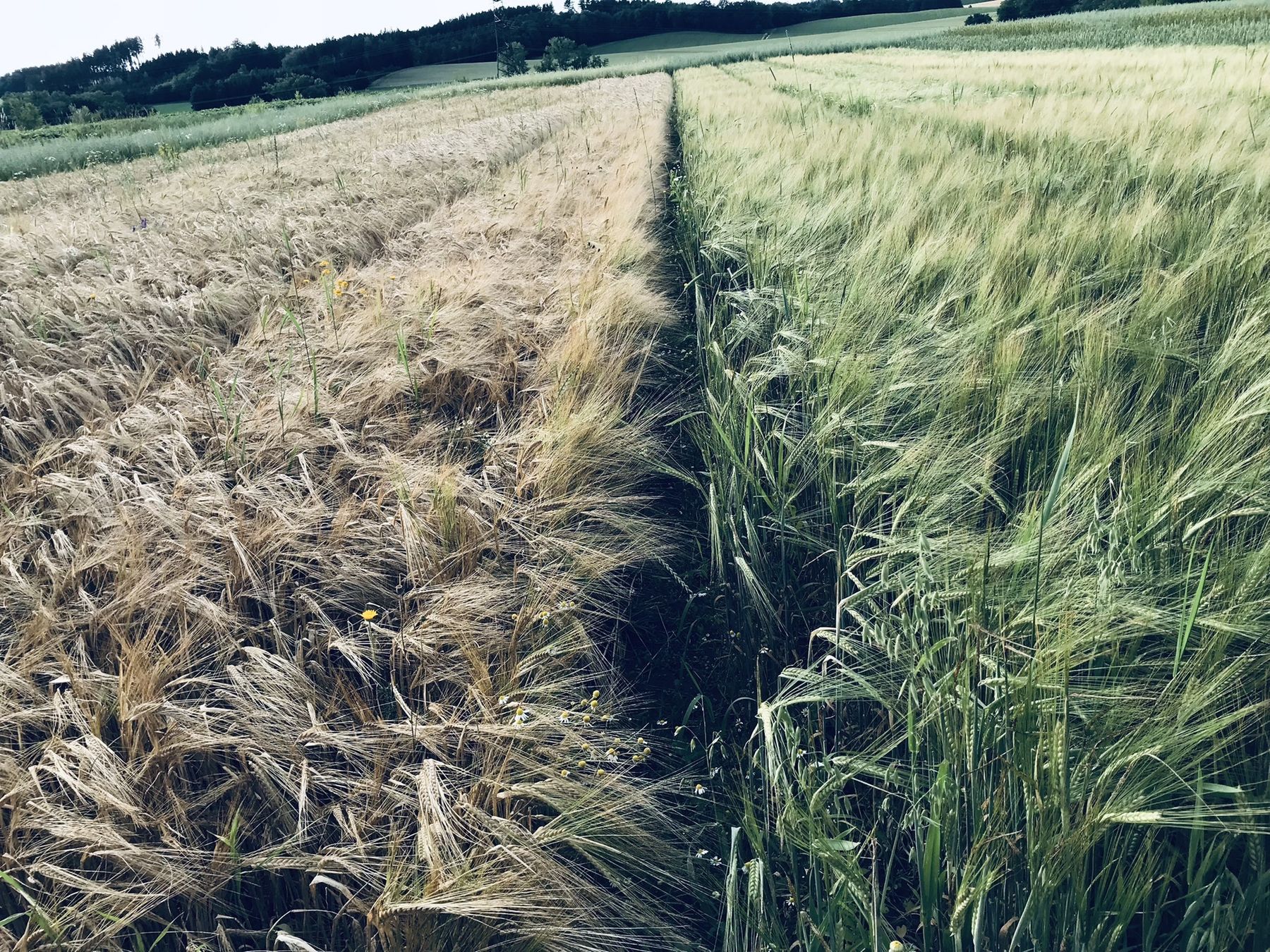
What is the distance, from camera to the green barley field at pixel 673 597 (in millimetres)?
880

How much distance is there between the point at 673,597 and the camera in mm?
1602

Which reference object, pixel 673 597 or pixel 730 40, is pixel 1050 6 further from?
pixel 673 597

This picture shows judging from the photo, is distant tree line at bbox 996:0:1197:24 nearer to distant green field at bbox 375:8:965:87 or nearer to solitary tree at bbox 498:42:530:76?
distant green field at bbox 375:8:965:87

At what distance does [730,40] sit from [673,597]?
68.8 m

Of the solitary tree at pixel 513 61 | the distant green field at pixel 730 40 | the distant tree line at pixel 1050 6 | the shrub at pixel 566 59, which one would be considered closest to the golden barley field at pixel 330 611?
the distant green field at pixel 730 40

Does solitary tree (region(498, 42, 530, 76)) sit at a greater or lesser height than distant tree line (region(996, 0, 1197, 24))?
greater


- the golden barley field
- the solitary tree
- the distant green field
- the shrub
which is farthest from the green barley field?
the shrub

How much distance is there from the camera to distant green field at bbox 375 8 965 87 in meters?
44.3

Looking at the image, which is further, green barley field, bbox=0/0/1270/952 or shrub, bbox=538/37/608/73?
shrub, bbox=538/37/608/73

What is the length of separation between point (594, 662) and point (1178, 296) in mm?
1731

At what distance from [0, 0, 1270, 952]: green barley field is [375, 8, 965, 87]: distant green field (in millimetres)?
41680

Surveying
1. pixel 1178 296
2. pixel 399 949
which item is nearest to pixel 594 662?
pixel 399 949

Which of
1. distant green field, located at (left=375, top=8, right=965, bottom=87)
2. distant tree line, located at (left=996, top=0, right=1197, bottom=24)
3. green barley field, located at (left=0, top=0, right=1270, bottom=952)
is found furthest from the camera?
distant green field, located at (left=375, top=8, right=965, bottom=87)

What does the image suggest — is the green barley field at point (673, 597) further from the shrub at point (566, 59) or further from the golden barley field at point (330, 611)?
the shrub at point (566, 59)
